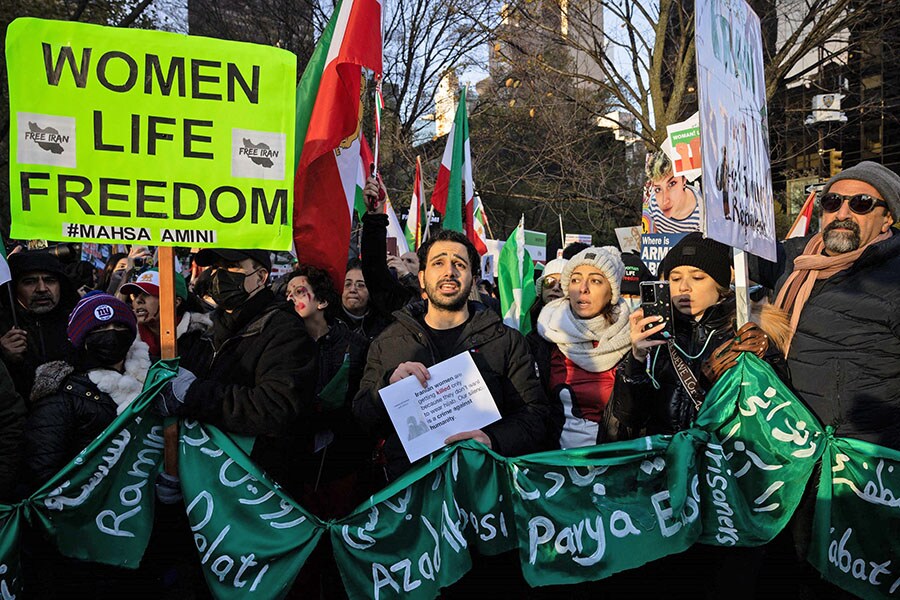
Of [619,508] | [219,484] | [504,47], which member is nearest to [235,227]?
[219,484]

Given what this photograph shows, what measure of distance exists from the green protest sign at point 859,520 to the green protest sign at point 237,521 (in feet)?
6.73

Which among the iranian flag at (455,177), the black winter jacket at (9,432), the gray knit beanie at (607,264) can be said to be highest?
the iranian flag at (455,177)

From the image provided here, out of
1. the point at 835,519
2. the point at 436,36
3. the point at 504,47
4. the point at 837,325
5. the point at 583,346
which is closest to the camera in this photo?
the point at 835,519

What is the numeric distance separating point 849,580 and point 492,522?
1.45 metres

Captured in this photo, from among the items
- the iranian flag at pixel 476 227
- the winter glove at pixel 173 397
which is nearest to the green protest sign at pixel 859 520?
the winter glove at pixel 173 397

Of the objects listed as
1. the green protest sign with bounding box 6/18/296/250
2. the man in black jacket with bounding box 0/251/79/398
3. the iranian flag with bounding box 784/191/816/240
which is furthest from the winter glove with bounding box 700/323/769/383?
the iranian flag with bounding box 784/191/816/240

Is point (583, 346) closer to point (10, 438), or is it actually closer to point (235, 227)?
point (235, 227)

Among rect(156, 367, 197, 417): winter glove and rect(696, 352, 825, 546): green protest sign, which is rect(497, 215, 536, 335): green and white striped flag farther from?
rect(156, 367, 197, 417): winter glove

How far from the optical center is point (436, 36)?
81.4 ft

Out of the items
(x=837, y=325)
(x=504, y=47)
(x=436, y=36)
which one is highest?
(x=436, y=36)

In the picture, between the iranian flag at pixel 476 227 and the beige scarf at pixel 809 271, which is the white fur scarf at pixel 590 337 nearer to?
the beige scarf at pixel 809 271

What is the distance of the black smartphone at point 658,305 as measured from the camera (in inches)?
125

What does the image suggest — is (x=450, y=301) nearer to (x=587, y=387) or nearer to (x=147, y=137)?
(x=587, y=387)

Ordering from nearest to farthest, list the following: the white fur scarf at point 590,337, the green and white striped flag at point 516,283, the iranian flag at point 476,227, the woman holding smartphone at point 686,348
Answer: the woman holding smartphone at point 686,348 → the white fur scarf at point 590,337 → the green and white striped flag at point 516,283 → the iranian flag at point 476,227
